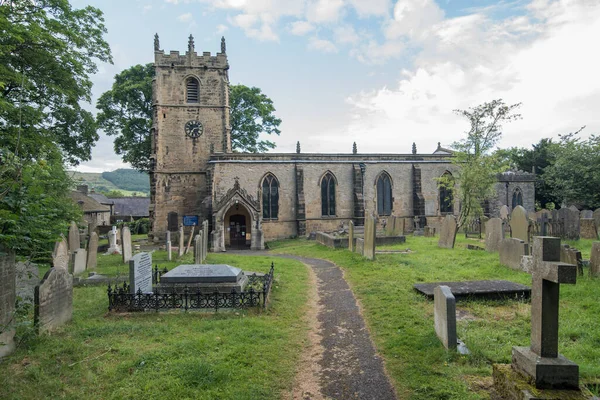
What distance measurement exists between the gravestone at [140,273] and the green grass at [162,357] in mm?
883

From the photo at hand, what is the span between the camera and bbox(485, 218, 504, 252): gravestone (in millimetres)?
13656

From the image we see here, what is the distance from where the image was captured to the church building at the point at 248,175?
25734mm

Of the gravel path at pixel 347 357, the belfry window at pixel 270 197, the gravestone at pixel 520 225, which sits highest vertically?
the belfry window at pixel 270 197

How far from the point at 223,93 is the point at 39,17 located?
14284mm

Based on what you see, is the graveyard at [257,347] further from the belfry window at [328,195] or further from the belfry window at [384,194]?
the belfry window at [384,194]

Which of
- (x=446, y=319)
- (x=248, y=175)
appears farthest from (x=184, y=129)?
(x=446, y=319)

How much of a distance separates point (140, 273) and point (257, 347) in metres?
4.76

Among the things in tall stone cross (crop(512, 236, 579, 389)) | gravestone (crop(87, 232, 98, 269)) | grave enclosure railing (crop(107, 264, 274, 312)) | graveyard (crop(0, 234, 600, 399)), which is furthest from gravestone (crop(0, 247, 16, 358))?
gravestone (crop(87, 232, 98, 269))

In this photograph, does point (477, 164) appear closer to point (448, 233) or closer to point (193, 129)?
point (448, 233)

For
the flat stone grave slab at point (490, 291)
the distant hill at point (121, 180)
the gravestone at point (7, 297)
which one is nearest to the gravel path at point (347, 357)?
the flat stone grave slab at point (490, 291)

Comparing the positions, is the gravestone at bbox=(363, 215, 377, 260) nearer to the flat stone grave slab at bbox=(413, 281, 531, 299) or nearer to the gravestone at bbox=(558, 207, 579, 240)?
the flat stone grave slab at bbox=(413, 281, 531, 299)

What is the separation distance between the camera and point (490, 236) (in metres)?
14.2

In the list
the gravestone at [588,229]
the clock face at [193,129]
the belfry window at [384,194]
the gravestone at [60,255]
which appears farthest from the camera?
→ the belfry window at [384,194]

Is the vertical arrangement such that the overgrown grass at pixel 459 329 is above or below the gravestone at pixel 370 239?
below
